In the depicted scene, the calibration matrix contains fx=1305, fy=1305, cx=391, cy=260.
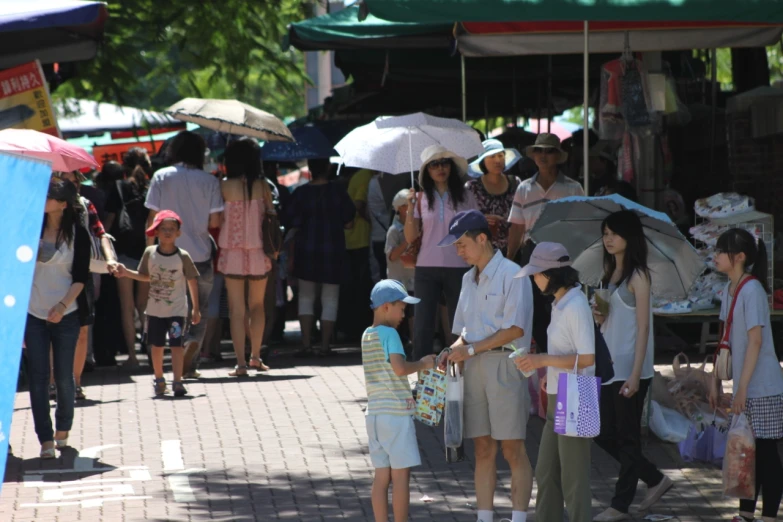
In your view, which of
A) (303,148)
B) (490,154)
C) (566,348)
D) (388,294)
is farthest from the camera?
(303,148)

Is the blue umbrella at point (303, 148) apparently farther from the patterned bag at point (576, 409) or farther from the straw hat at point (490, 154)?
the patterned bag at point (576, 409)

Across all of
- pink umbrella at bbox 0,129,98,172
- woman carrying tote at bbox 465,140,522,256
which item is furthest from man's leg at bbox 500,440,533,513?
woman carrying tote at bbox 465,140,522,256

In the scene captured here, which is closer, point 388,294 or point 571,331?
point 571,331

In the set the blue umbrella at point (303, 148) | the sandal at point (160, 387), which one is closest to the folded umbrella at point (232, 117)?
the blue umbrella at point (303, 148)

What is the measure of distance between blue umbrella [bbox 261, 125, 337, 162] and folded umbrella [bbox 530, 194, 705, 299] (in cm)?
802

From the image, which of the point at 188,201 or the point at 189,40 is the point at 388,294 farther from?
the point at 189,40

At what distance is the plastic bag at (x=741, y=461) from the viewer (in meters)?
6.64

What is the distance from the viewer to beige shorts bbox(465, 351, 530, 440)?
21.4 ft

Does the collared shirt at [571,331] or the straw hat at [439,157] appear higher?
the straw hat at [439,157]

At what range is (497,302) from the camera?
6.50 metres

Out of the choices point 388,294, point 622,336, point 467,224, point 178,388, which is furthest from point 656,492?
point 178,388

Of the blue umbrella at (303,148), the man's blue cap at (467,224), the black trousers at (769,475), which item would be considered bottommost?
the black trousers at (769,475)

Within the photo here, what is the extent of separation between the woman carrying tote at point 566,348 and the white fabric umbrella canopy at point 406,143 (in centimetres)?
416

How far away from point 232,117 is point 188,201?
5.03 feet
